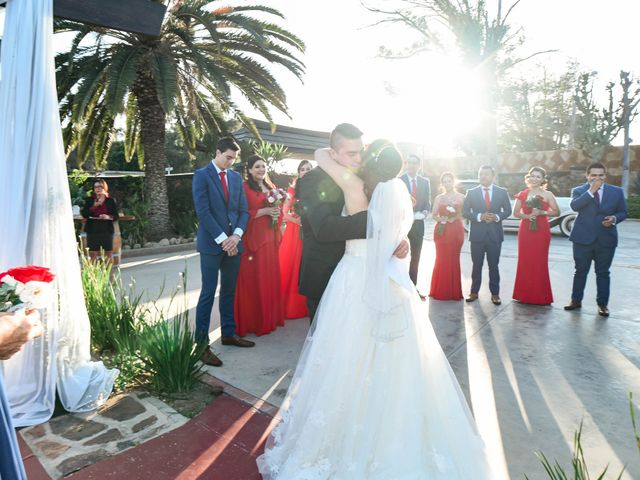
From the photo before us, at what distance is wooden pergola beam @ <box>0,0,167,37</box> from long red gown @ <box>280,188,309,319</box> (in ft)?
8.78

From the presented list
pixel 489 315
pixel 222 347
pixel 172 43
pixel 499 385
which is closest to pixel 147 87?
pixel 172 43

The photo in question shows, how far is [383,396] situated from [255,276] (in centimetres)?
269

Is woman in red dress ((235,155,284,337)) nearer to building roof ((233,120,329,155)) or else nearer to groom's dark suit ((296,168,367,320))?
groom's dark suit ((296,168,367,320))

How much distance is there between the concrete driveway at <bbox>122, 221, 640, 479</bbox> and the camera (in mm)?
2725

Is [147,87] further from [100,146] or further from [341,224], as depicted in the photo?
[341,224]

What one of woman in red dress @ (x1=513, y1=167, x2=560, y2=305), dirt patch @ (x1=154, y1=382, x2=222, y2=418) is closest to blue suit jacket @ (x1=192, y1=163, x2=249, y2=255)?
dirt patch @ (x1=154, y1=382, x2=222, y2=418)

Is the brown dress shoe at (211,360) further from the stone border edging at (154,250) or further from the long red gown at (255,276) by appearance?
the stone border edging at (154,250)

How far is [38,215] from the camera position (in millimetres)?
2988

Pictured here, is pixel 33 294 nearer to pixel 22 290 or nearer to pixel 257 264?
pixel 22 290

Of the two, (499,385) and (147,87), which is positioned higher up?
(147,87)

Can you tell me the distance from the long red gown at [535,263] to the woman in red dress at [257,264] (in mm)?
3600

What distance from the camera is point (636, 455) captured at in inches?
102

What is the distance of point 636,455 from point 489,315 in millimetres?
2939

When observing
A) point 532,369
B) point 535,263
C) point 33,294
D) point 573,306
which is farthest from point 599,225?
point 33,294
